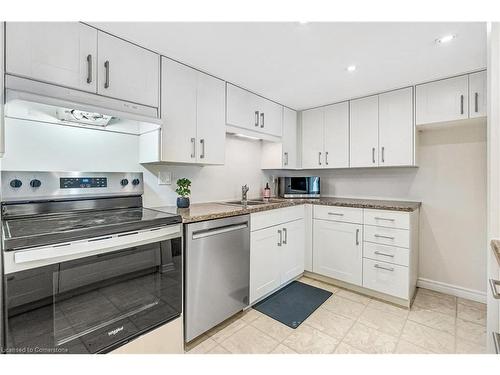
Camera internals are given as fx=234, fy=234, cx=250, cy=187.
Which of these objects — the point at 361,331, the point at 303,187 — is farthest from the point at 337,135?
the point at 361,331

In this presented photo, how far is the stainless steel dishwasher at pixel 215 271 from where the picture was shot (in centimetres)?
163

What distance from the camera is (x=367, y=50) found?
5.58 ft

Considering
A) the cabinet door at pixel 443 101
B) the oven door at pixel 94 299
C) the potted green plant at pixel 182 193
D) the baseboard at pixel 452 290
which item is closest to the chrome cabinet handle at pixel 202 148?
the potted green plant at pixel 182 193

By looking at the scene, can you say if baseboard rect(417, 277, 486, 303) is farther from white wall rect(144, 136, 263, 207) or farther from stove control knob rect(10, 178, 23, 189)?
stove control knob rect(10, 178, 23, 189)

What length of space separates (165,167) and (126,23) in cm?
108

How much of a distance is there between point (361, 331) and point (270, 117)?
225 centimetres

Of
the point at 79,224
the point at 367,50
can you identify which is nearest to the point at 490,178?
the point at 367,50

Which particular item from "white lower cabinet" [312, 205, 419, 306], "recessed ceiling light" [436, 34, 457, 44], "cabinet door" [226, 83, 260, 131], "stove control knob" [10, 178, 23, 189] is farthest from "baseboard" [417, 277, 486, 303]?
"stove control knob" [10, 178, 23, 189]

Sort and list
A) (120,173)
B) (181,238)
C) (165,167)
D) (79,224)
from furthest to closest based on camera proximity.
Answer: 1. (165,167)
2. (120,173)
3. (181,238)
4. (79,224)

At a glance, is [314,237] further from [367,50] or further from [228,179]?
[367,50]

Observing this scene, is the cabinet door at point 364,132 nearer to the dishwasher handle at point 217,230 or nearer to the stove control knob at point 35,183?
the dishwasher handle at point 217,230

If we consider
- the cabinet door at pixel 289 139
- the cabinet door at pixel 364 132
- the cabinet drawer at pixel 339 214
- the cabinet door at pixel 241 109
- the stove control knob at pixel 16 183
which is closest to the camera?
the stove control knob at pixel 16 183

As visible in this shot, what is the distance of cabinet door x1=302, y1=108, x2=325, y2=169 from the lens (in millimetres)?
2990

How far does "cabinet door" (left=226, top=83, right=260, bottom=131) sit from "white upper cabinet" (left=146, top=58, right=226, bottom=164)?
0.31ft
